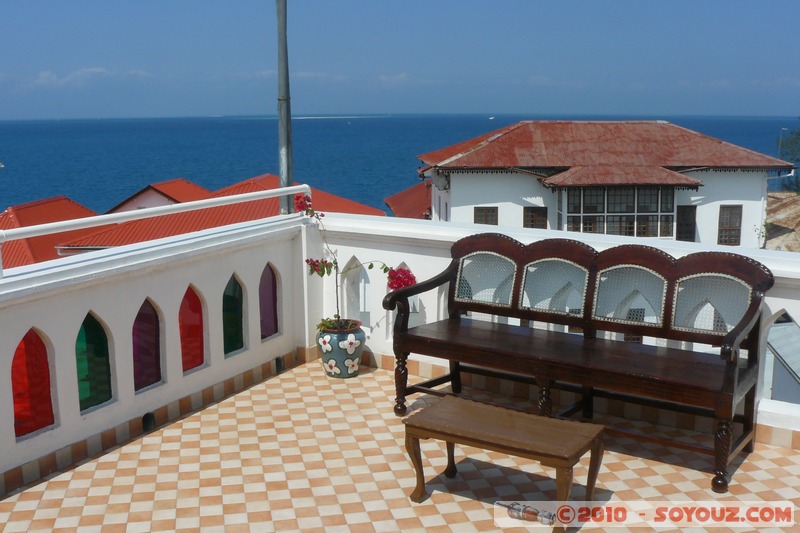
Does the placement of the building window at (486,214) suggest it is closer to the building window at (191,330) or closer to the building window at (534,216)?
the building window at (534,216)

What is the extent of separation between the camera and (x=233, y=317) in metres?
6.63

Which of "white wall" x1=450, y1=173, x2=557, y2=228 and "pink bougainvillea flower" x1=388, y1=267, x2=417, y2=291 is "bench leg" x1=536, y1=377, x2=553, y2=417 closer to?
"pink bougainvillea flower" x1=388, y1=267, x2=417, y2=291

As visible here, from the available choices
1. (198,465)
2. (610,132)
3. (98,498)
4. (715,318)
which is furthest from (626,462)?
(610,132)

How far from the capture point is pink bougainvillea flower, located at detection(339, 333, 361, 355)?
666 centimetres

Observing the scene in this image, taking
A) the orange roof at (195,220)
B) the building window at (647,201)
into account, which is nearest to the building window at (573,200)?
the building window at (647,201)

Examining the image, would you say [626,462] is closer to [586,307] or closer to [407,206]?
[586,307]

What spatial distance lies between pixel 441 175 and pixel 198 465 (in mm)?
49175

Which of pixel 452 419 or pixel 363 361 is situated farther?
pixel 363 361

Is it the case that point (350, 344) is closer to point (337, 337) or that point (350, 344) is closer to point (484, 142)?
point (337, 337)

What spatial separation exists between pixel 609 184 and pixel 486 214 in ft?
25.0

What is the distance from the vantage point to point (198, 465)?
17.0ft

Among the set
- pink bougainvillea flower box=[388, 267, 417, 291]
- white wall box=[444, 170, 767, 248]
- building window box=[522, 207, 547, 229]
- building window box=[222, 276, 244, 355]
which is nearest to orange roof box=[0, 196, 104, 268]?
building window box=[222, 276, 244, 355]

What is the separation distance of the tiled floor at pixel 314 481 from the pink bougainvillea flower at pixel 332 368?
0.82 metres

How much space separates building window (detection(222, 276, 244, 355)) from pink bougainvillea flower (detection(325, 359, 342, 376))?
67 centimetres
